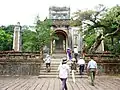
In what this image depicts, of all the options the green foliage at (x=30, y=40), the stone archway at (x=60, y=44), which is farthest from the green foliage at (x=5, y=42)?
the green foliage at (x=30, y=40)

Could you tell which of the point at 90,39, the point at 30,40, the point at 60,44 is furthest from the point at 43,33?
the point at 60,44

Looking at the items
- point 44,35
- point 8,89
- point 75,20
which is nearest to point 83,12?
point 75,20

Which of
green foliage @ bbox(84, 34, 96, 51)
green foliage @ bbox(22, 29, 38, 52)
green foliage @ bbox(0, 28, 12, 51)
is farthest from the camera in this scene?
green foliage @ bbox(0, 28, 12, 51)

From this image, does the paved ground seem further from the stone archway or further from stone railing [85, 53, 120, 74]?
the stone archway

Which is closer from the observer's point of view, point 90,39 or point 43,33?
point 43,33

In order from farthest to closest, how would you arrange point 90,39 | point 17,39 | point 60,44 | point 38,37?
point 60,44, point 90,39, point 38,37, point 17,39

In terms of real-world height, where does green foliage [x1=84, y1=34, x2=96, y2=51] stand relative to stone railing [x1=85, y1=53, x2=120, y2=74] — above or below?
above

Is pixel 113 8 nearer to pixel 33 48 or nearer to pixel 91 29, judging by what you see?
pixel 91 29

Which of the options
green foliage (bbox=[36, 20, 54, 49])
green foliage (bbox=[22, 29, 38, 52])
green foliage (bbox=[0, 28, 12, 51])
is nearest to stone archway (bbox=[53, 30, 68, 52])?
green foliage (bbox=[36, 20, 54, 49])

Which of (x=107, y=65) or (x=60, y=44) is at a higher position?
(x=60, y=44)

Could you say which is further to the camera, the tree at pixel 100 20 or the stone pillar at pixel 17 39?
the stone pillar at pixel 17 39

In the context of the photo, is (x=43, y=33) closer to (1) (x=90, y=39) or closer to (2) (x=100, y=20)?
(1) (x=90, y=39)

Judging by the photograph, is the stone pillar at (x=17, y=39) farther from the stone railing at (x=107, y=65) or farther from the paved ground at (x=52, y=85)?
the paved ground at (x=52, y=85)

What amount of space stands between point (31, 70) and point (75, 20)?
642 cm
